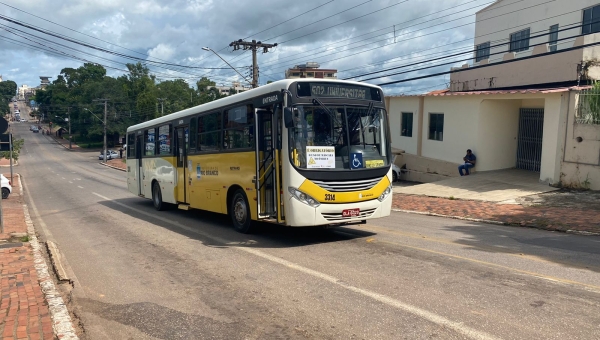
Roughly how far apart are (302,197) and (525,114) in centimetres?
1567

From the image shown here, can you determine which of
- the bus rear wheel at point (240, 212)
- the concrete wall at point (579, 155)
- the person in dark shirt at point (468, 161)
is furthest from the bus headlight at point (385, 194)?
the person in dark shirt at point (468, 161)

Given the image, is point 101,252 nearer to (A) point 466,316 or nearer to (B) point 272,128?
(B) point 272,128

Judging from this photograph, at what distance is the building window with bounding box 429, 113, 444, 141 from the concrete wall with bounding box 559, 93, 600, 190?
23.0 ft

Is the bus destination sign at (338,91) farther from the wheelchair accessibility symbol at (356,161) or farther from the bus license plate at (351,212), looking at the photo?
the bus license plate at (351,212)

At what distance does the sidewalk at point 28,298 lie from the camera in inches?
203

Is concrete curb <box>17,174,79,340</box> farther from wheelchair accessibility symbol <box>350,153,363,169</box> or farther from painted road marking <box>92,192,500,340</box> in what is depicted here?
wheelchair accessibility symbol <box>350,153,363,169</box>

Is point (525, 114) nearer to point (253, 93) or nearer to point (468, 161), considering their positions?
point (468, 161)

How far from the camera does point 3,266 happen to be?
26.5 ft

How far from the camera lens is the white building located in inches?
631

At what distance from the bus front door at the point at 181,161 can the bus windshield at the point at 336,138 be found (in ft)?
17.7

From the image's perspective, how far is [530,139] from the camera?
65.8 feet

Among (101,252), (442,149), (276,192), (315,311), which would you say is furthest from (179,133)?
(442,149)

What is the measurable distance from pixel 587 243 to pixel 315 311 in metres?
6.57

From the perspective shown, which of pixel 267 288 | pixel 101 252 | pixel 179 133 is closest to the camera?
pixel 267 288
